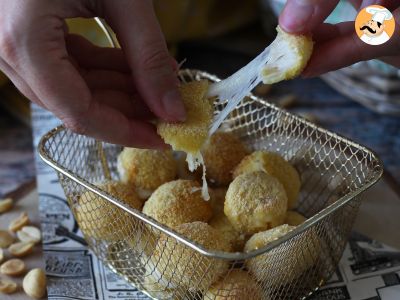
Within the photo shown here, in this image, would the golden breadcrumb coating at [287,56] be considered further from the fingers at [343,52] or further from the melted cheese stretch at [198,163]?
the melted cheese stretch at [198,163]

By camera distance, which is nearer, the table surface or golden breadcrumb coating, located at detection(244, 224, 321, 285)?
golden breadcrumb coating, located at detection(244, 224, 321, 285)

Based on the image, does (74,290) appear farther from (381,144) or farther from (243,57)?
(243,57)

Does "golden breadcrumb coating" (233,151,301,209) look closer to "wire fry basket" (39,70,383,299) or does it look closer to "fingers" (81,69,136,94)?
"wire fry basket" (39,70,383,299)

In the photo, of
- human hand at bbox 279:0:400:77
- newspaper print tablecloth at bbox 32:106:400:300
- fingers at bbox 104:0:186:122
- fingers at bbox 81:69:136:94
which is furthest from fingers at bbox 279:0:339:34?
newspaper print tablecloth at bbox 32:106:400:300

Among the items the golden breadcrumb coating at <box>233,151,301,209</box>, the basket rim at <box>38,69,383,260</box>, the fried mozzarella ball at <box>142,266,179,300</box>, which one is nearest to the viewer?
the basket rim at <box>38,69,383,260</box>

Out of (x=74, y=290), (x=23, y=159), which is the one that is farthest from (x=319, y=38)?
(x=23, y=159)

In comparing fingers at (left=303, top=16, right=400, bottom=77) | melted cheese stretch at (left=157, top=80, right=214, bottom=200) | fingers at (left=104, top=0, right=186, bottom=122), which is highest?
fingers at (left=104, top=0, right=186, bottom=122)
